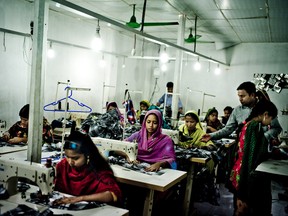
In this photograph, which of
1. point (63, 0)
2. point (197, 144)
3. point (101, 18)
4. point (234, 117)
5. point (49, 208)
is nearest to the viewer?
point (49, 208)

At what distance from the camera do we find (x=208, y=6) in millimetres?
5273

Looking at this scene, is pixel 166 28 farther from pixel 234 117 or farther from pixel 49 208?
pixel 49 208

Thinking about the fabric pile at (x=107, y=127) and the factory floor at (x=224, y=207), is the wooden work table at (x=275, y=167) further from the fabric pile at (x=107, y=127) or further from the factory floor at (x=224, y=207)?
the fabric pile at (x=107, y=127)

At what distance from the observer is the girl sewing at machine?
7.06 ft

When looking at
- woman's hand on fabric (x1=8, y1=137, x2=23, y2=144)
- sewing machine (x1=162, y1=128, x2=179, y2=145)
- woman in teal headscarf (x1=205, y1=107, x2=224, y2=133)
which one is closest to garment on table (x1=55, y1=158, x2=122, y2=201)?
woman's hand on fabric (x1=8, y1=137, x2=23, y2=144)

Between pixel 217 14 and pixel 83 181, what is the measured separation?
14.9 feet

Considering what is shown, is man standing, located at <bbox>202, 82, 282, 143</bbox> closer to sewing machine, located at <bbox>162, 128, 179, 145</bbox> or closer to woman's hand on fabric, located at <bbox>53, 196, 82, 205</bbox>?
sewing machine, located at <bbox>162, 128, 179, 145</bbox>

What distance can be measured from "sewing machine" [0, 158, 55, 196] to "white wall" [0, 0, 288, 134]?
13.2 feet

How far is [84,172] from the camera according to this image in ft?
7.39

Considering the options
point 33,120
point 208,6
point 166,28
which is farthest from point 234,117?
point 166,28

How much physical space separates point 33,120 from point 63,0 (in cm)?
89

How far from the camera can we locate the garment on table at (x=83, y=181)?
216 cm

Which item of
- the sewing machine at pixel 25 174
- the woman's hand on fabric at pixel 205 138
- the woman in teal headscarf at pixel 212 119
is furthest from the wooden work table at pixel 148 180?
the woman in teal headscarf at pixel 212 119

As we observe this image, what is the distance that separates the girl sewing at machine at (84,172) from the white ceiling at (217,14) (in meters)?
3.16
